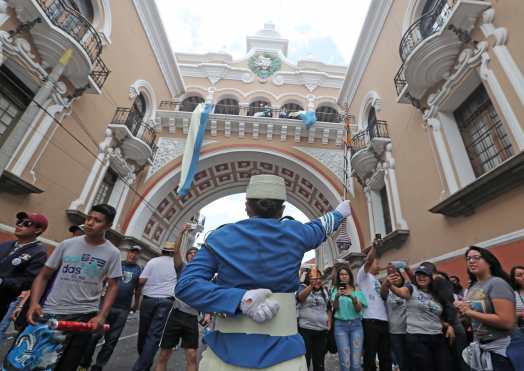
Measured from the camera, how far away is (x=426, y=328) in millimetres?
2783

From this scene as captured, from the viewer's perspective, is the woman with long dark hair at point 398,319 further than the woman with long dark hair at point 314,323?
No

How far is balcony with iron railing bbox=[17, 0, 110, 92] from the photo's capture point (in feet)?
16.8

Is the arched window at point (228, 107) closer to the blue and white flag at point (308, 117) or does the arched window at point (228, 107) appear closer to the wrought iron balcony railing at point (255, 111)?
the wrought iron balcony railing at point (255, 111)

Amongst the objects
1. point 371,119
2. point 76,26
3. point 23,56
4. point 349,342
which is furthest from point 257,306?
point 371,119

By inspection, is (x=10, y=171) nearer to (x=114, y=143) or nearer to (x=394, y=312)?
(x=114, y=143)

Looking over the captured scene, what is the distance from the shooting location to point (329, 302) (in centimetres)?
382

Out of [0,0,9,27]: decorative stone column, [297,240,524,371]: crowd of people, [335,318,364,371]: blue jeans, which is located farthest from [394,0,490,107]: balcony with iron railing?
[0,0,9,27]: decorative stone column

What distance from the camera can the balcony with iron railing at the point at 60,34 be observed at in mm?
5125

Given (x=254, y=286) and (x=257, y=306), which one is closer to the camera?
(x=257, y=306)

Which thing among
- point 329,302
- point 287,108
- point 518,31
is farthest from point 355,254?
point 287,108

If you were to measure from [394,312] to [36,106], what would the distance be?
5.75 metres

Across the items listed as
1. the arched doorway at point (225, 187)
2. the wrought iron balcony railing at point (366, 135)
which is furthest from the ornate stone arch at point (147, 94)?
the wrought iron balcony railing at point (366, 135)

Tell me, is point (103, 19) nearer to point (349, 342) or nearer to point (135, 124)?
point (135, 124)

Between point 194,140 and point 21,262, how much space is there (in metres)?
8.38
